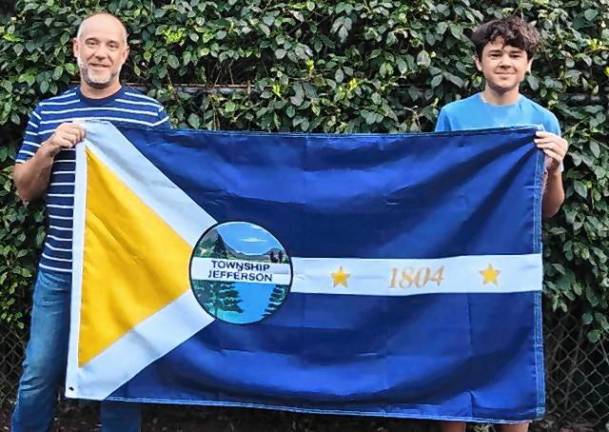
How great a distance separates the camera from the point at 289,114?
3527 mm

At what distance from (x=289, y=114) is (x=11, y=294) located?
1622 mm

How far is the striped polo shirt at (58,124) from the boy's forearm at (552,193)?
1.63 meters

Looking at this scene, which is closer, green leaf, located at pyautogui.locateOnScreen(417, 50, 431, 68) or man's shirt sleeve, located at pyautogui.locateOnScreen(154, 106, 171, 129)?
man's shirt sleeve, located at pyautogui.locateOnScreen(154, 106, 171, 129)

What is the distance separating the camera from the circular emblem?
3.17 m

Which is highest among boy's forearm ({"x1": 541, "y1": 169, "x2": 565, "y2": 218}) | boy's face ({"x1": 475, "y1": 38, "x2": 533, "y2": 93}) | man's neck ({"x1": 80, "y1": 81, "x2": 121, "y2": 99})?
boy's face ({"x1": 475, "y1": 38, "x2": 533, "y2": 93})

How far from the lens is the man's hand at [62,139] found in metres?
2.95

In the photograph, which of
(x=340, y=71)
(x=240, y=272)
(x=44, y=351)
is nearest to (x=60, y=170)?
(x=44, y=351)

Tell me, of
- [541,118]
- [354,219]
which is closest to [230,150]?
[354,219]

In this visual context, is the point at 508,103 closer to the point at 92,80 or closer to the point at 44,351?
the point at 92,80

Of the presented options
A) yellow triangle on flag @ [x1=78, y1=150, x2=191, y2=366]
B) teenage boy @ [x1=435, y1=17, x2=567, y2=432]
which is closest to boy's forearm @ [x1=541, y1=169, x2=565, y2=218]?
teenage boy @ [x1=435, y1=17, x2=567, y2=432]

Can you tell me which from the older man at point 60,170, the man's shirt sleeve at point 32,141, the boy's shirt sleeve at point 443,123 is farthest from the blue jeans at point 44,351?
the boy's shirt sleeve at point 443,123

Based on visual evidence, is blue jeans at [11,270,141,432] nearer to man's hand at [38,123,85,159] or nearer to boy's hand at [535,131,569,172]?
man's hand at [38,123,85,159]

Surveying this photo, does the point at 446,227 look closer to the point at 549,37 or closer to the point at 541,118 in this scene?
the point at 541,118

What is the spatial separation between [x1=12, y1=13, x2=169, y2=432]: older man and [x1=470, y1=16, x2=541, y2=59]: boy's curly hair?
4.43 feet
